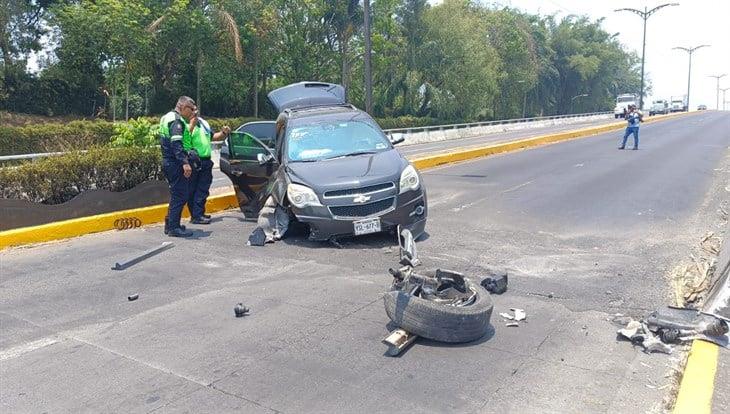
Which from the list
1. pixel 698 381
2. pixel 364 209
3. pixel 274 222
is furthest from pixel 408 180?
pixel 698 381

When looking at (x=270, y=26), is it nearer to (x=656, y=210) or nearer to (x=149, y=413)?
(x=656, y=210)

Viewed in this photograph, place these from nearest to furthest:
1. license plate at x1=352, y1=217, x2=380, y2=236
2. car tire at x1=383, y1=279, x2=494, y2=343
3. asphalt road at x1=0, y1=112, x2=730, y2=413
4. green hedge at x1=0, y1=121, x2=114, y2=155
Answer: asphalt road at x1=0, y1=112, x2=730, y2=413
car tire at x1=383, y1=279, x2=494, y2=343
license plate at x1=352, y1=217, x2=380, y2=236
green hedge at x1=0, y1=121, x2=114, y2=155

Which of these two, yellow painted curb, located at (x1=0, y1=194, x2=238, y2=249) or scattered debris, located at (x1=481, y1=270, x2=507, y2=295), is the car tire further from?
yellow painted curb, located at (x1=0, y1=194, x2=238, y2=249)

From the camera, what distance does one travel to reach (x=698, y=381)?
380 centimetres

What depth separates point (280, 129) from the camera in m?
9.12

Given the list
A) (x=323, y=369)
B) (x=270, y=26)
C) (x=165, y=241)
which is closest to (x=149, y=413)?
Result: (x=323, y=369)

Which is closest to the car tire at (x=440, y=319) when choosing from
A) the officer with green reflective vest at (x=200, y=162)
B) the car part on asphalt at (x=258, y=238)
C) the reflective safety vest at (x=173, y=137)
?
the car part on asphalt at (x=258, y=238)

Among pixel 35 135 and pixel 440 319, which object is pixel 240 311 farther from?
pixel 35 135

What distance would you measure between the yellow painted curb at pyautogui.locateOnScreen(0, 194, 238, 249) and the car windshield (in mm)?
2312

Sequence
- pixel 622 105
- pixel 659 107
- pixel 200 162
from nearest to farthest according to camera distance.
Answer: pixel 200 162, pixel 622 105, pixel 659 107

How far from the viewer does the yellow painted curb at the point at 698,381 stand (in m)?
3.50

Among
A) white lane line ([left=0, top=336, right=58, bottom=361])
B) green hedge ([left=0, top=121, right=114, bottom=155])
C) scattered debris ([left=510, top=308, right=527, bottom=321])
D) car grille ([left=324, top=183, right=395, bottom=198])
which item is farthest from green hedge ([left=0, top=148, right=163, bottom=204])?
green hedge ([left=0, top=121, right=114, bottom=155])

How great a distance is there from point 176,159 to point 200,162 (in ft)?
1.99

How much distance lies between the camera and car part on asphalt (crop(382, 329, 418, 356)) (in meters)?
4.24
